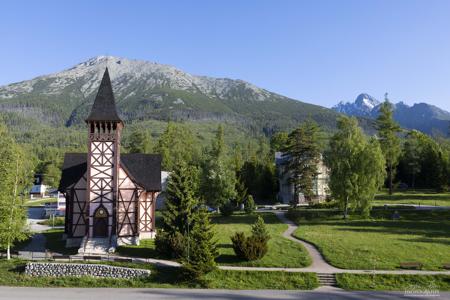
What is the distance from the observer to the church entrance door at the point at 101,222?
3578 centimetres

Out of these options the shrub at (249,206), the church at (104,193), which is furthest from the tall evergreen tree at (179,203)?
the shrub at (249,206)

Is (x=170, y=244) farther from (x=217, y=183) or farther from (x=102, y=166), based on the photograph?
(x=217, y=183)

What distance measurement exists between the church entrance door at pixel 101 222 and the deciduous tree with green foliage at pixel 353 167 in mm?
25373

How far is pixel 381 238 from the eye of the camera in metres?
35.8

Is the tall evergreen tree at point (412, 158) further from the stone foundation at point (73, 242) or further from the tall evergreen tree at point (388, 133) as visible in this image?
the stone foundation at point (73, 242)

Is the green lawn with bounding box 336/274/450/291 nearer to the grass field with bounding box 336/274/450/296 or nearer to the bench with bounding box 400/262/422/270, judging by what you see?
the grass field with bounding box 336/274/450/296

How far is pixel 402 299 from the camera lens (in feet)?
76.2

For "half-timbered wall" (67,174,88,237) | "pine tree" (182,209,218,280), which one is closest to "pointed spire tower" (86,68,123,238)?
"half-timbered wall" (67,174,88,237)

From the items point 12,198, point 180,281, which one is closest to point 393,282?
point 180,281

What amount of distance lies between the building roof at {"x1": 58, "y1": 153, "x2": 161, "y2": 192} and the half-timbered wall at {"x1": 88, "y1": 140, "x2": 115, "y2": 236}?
9.79ft

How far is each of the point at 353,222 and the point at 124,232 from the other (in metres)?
24.8

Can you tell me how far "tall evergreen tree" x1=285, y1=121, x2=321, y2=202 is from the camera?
54406mm

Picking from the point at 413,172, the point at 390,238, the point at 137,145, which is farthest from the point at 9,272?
the point at 413,172

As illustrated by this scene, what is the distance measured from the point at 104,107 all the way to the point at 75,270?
50.6ft
